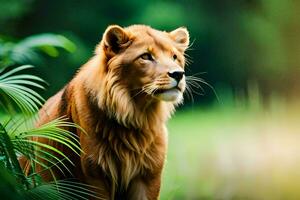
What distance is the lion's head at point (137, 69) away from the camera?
504 cm

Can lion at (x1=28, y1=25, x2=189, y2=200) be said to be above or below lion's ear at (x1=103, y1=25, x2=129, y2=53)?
below

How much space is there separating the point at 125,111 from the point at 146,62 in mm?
272

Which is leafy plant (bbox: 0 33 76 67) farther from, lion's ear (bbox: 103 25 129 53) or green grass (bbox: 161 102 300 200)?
lion's ear (bbox: 103 25 129 53)

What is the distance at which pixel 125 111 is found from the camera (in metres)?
5.15

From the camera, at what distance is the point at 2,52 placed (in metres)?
7.24

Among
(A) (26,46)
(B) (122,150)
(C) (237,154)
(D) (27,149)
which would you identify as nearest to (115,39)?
(B) (122,150)

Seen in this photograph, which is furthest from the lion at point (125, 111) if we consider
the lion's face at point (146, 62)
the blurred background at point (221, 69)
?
the blurred background at point (221, 69)

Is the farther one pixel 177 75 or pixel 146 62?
pixel 146 62

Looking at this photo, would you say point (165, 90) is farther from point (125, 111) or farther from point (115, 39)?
point (115, 39)

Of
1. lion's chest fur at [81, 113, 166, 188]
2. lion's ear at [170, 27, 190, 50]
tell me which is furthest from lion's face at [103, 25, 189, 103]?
lion's chest fur at [81, 113, 166, 188]

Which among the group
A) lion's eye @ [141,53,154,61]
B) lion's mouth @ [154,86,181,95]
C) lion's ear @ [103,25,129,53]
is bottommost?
lion's mouth @ [154,86,181,95]

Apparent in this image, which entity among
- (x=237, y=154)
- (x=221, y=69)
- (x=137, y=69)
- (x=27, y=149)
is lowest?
(x=27, y=149)

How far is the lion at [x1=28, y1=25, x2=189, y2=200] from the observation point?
5125 millimetres

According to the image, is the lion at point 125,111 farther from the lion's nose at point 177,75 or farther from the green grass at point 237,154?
the green grass at point 237,154
